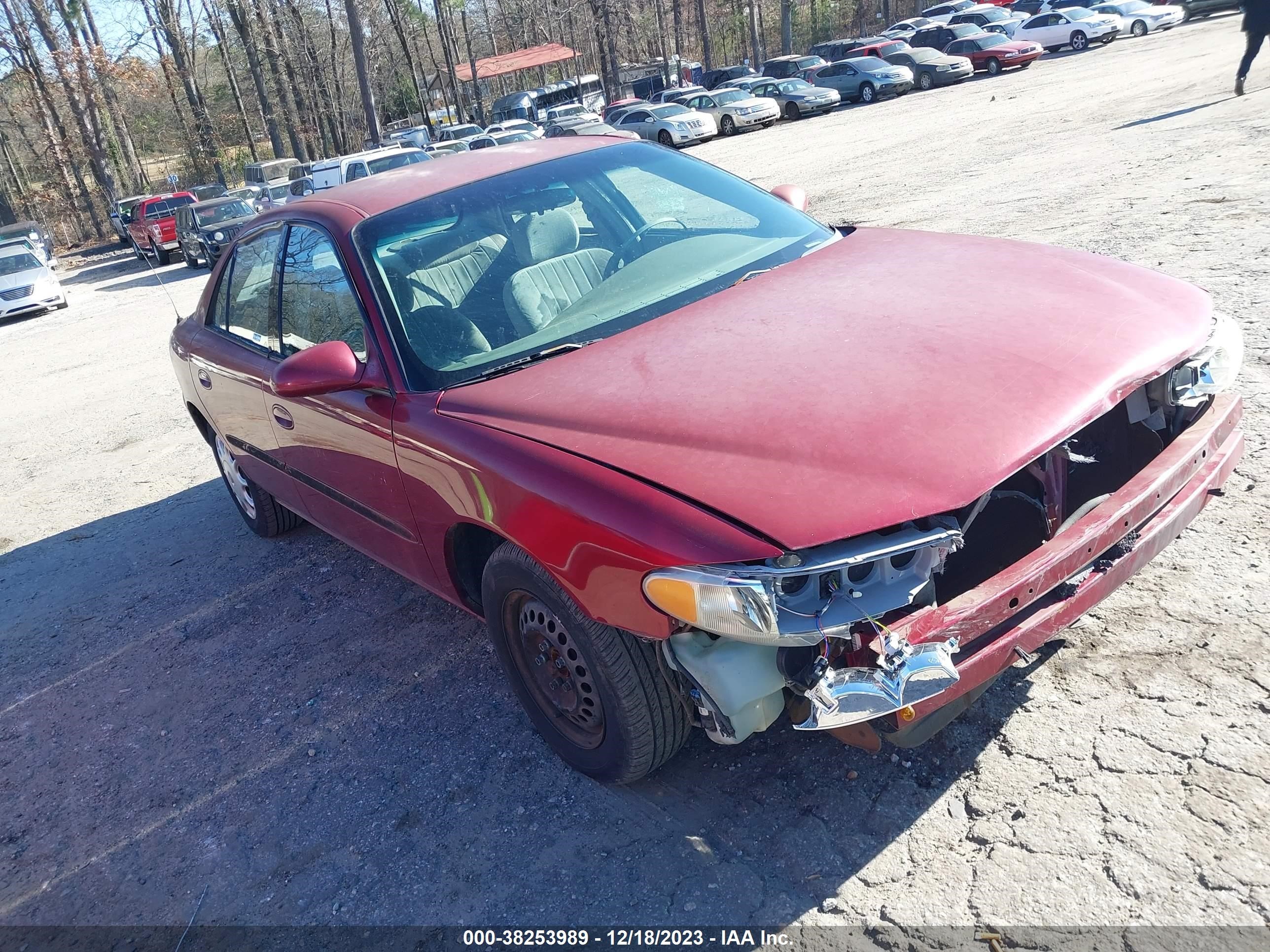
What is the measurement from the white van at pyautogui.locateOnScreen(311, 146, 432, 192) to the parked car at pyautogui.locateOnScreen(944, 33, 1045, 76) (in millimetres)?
18718

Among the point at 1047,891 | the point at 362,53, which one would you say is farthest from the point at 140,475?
the point at 362,53

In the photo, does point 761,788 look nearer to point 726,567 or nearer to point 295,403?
point 726,567

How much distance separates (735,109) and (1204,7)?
1605cm

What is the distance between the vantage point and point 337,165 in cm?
1981

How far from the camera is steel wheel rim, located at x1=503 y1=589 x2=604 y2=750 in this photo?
2.69m


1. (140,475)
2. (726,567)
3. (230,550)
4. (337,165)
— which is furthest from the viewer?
(337,165)

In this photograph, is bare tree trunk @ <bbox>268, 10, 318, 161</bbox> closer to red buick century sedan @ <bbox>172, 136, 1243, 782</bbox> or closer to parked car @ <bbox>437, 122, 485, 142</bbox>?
parked car @ <bbox>437, 122, 485, 142</bbox>

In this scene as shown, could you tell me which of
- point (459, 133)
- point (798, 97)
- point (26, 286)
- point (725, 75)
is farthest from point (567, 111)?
point (26, 286)

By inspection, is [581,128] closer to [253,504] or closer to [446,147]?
[446,147]

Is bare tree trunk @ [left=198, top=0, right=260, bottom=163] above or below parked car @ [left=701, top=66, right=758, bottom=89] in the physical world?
above

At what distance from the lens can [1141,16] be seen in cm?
3016

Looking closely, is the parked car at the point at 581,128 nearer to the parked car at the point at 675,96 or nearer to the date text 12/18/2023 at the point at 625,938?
the parked car at the point at 675,96

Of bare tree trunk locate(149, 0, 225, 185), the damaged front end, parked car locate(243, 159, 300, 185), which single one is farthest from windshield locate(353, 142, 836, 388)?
bare tree trunk locate(149, 0, 225, 185)

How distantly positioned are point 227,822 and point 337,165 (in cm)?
1912
